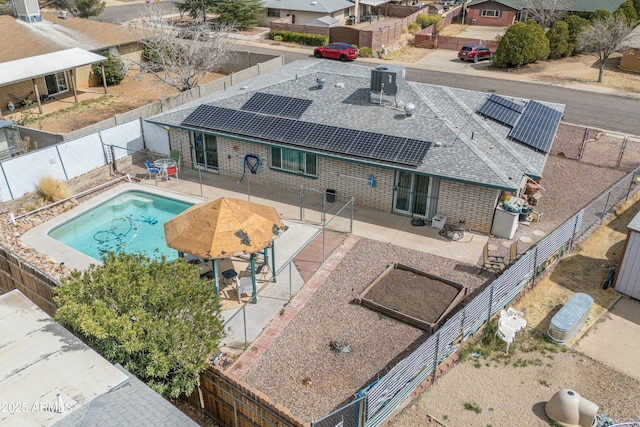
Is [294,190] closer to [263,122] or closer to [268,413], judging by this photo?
[263,122]

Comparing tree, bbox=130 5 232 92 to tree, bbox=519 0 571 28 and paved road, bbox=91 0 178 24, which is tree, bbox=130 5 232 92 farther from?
tree, bbox=519 0 571 28

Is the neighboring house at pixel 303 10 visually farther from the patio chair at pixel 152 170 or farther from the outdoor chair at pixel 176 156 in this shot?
the patio chair at pixel 152 170

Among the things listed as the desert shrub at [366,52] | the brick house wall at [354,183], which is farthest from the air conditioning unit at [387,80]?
the desert shrub at [366,52]

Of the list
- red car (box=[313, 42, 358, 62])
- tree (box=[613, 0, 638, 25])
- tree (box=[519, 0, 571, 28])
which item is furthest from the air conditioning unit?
tree (box=[613, 0, 638, 25])

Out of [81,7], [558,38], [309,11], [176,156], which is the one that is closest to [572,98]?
[558,38]

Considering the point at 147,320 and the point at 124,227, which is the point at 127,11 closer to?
the point at 124,227

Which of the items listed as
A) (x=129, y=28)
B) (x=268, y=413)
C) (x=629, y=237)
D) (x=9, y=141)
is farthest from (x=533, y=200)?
(x=129, y=28)
